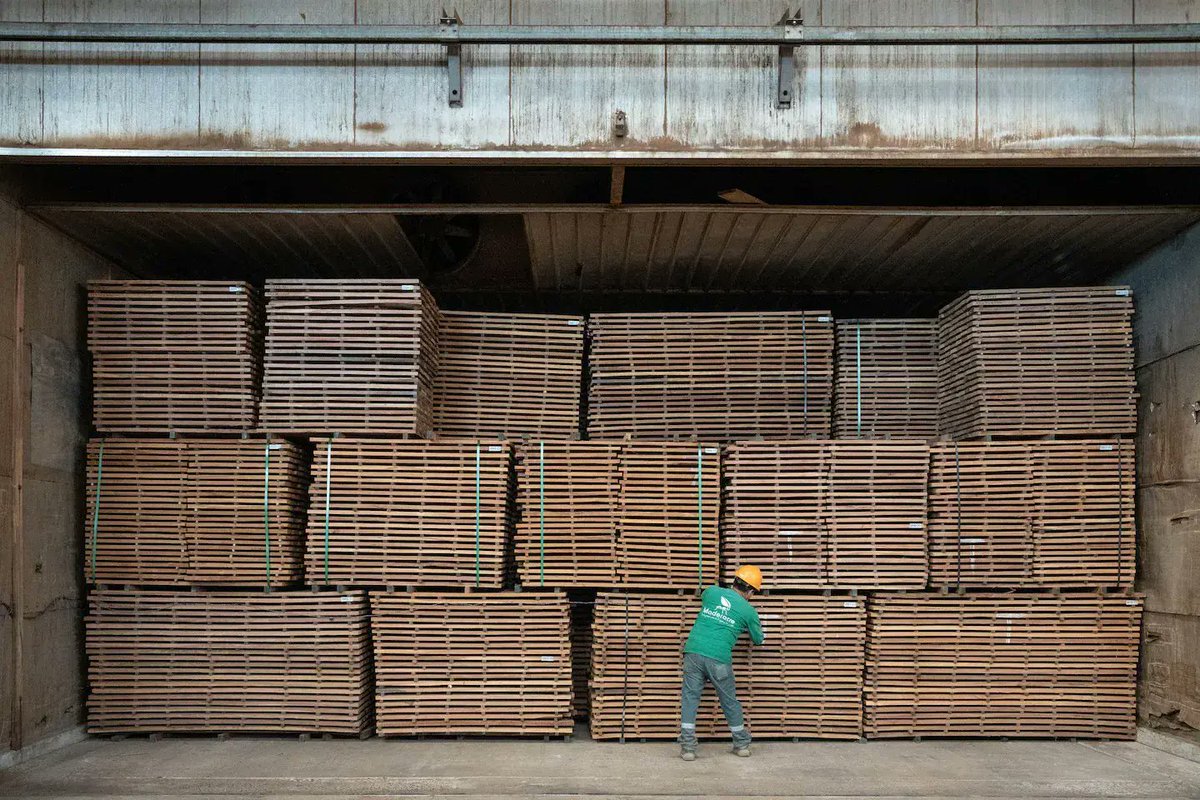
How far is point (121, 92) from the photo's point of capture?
7.99 m

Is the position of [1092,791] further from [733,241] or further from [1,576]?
[1,576]

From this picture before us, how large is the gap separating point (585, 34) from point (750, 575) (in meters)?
4.93

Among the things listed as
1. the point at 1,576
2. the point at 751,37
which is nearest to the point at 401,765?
the point at 1,576

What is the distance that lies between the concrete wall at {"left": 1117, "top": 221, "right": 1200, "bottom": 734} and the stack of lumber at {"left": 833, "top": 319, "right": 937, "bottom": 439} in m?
2.06

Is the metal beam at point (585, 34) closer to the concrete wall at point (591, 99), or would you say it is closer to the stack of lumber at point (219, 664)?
the concrete wall at point (591, 99)

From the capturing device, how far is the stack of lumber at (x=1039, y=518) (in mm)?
9406

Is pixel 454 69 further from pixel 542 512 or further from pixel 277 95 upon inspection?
pixel 542 512

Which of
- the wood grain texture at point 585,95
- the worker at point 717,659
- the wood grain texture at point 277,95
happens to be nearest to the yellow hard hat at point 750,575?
the worker at point 717,659

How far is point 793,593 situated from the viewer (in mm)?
9727

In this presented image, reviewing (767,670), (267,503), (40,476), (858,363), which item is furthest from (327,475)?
(858,363)

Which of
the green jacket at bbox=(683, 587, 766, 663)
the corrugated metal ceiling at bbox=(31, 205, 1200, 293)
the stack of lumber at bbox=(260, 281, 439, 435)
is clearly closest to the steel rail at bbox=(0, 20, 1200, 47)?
the corrugated metal ceiling at bbox=(31, 205, 1200, 293)

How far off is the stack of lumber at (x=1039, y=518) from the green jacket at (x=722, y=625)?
6.81ft

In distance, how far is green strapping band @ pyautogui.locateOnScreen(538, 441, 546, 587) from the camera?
9.34 meters

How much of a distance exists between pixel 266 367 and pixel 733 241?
4.84m
